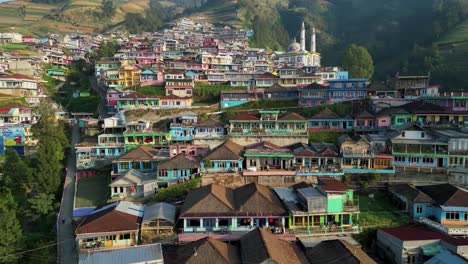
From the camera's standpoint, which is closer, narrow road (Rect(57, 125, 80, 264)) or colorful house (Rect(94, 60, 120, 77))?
narrow road (Rect(57, 125, 80, 264))

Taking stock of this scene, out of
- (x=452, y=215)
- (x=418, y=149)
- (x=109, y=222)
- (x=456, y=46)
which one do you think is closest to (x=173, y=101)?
(x=109, y=222)

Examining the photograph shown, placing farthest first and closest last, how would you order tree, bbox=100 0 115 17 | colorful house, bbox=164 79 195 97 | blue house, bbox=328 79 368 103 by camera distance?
1. tree, bbox=100 0 115 17
2. colorful house, bbox=164 79 195 97
3. blue house, bbox=328 79 368 103

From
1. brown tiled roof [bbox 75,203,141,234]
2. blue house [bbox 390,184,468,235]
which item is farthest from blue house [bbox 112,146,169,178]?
blue house [bbox 390,184,468,235]

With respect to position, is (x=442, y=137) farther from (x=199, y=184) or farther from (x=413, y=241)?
(x=199, y=184)

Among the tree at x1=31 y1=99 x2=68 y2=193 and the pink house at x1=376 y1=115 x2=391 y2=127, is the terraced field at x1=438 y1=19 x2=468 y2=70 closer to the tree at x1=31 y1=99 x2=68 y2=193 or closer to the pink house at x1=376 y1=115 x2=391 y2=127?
the pink house at x1=376 y1=115 x2=391 y2=127

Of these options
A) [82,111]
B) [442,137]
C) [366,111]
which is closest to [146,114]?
[82,111]

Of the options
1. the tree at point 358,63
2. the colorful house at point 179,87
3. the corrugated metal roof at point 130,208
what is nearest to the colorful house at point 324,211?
the corrugated metal roof at point 130,208
